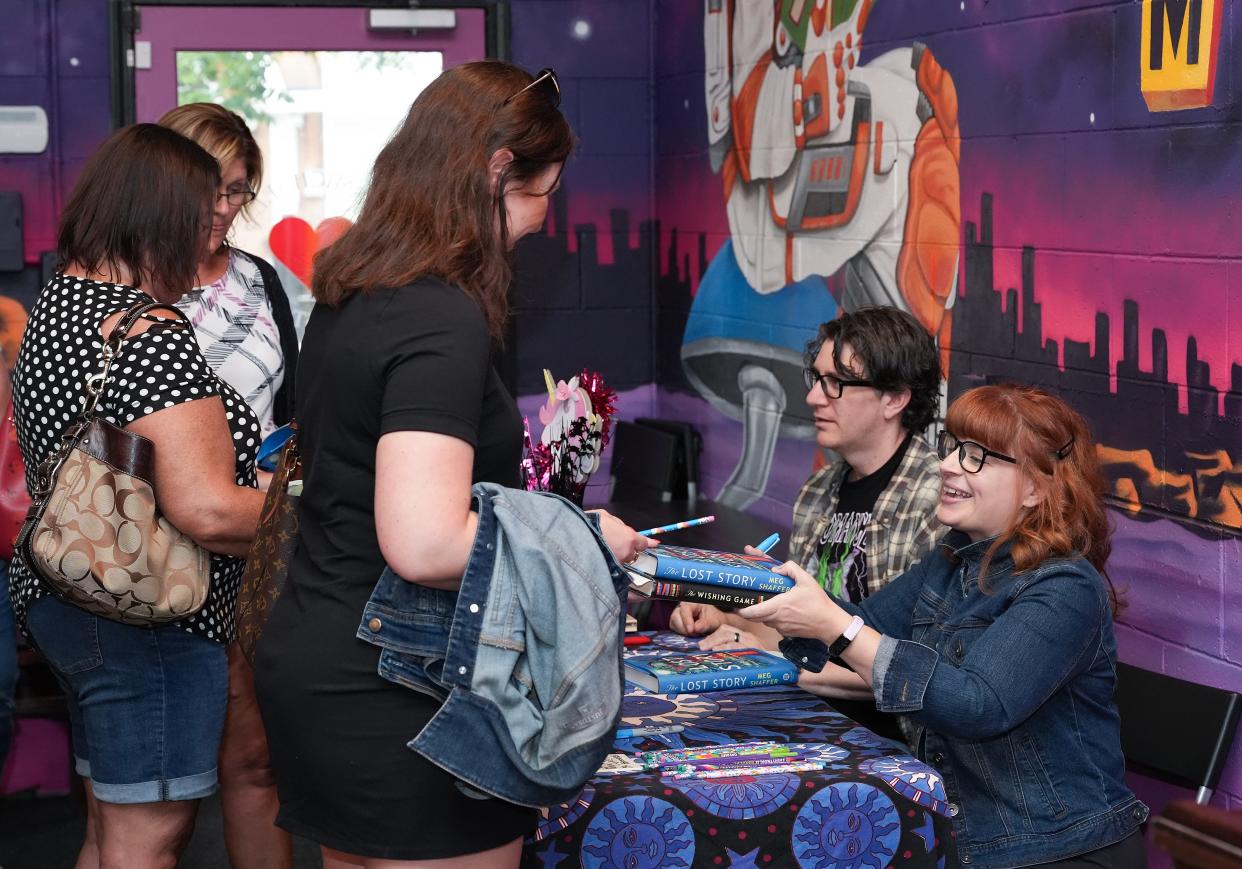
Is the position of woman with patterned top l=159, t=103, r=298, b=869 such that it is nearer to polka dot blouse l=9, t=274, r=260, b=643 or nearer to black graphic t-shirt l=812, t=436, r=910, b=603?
polka dot blouse l=9, t=274, r=260, b=643

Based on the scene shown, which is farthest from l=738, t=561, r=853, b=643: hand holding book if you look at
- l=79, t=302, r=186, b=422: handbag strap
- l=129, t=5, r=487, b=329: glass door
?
l=129, t=5, r=487, b=329: glass door

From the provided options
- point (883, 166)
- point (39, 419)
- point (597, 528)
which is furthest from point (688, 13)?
point (597, 528)

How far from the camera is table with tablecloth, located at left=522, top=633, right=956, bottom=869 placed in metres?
1.78

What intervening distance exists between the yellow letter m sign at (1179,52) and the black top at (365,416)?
142cm

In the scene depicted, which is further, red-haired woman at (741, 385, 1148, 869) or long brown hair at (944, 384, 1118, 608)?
long brown hair at (944, 384, 1118, 608)

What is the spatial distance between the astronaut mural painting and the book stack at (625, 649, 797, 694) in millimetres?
1222

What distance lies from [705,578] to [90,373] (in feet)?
3.06

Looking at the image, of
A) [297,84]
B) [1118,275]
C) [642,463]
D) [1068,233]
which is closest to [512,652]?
[1118,275]

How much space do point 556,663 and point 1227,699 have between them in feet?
4.21

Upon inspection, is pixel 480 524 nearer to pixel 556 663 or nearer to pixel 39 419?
pixel 556 663

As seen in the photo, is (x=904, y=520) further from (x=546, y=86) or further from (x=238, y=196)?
(x=238, y=196)

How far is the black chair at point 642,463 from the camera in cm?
492

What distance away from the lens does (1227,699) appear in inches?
89.7

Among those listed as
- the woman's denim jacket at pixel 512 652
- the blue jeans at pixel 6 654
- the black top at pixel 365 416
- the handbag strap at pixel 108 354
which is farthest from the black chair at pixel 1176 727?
the blue jeans at pixel 6 654
